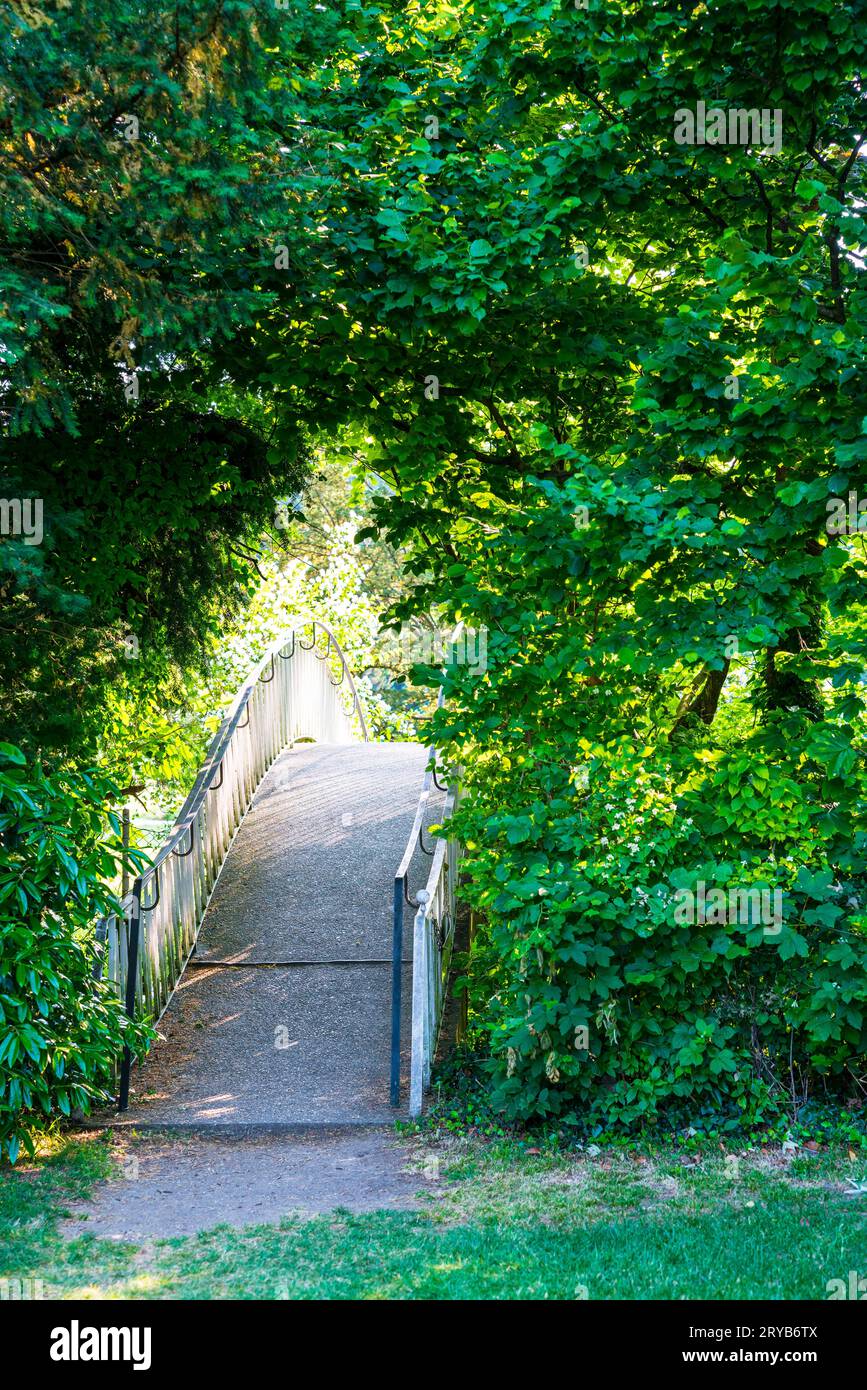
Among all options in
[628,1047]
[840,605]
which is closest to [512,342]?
[840,605]

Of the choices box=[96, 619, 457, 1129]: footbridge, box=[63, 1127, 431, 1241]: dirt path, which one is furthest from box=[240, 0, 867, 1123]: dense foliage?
box=[63, 1127, 431, 1241]: dirt path

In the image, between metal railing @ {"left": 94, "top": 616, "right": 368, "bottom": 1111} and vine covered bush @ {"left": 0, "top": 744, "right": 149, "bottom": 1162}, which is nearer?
vine covered bush @ {"left": 0, "top": 744, "right": 149, "bottom": 1162}

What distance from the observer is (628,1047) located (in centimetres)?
711

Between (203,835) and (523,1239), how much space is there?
213 inches

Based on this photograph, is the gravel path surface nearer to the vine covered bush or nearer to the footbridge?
the footbridge

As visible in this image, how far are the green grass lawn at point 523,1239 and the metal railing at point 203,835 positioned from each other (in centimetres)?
165

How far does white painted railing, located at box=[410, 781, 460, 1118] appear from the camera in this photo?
24.9ft

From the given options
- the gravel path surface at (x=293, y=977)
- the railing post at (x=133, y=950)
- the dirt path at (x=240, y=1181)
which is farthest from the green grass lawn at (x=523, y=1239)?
the railing post at (x=133, y=950)

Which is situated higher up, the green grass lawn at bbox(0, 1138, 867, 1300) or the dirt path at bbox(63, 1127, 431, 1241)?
the green grass lawn at bbox(0, 1138, 867, 1300)

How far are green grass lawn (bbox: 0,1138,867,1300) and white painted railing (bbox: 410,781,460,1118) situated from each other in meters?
0.88

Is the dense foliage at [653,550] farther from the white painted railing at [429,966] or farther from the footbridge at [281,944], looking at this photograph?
the footbridge at [281,944]

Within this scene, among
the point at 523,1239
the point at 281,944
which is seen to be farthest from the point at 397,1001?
the point at 523,1239
